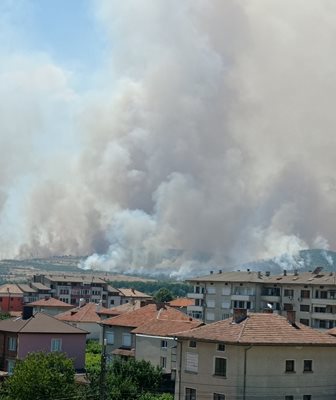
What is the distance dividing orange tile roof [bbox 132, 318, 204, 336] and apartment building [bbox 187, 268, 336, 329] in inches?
1557

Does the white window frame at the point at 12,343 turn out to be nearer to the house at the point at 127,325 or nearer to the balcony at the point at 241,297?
the house at the point at 127,325

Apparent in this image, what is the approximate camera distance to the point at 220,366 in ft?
152

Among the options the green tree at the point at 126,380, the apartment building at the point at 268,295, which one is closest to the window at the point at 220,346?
the green tree at the point at 126,380

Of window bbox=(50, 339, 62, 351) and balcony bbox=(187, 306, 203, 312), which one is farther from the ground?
balcony bbox=(187, 306, 203, 312)

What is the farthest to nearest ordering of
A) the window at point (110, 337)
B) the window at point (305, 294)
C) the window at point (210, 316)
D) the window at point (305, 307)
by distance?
1. the window at point (210, 316)
2. the window at point (305, 294)
3. the window at point (305, 307)
4. the window at point (110, 337)

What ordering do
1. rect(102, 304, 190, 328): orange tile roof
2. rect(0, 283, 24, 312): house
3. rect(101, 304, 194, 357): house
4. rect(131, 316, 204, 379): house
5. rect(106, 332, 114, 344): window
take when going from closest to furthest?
rect(131, 316, 204, 379): house → rect(101, 304, 194, 357): house → rect(102, 304, 190, 328): orange tile roof → rect(106, 332, 114, 344): window → rect(0, 283, 24, 312): house

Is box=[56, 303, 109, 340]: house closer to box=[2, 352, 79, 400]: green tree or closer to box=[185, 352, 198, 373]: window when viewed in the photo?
box=[2, 352, 79, 400]: green tree

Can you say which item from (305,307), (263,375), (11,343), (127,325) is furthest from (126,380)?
(305,307)

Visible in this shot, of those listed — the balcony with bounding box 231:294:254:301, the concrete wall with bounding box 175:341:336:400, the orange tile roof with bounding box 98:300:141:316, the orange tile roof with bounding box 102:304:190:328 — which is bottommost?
the concrete wall with bounding box 175:341:336:400

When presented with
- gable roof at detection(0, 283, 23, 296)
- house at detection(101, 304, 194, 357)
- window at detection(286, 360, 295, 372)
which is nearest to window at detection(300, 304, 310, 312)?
house at detection(101, 304, 194, 357)

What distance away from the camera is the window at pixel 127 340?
2938 inches

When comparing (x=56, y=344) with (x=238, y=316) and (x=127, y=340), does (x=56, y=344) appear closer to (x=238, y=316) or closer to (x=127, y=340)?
(x=127, y=340)

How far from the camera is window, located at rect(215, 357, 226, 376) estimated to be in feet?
151

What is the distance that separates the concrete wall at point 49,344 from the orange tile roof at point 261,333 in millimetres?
18879
